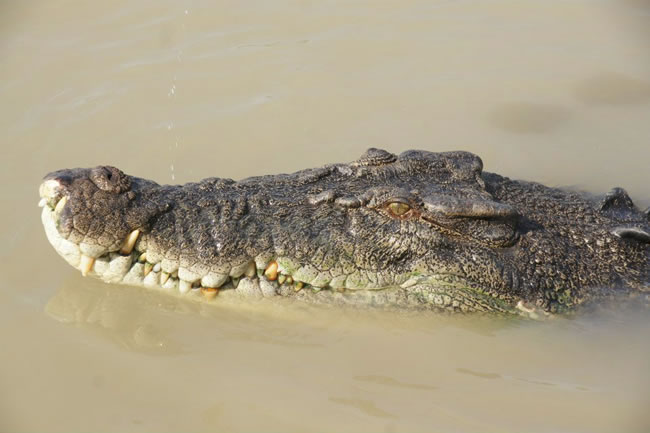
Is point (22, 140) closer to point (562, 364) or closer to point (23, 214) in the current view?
point (23, 214)

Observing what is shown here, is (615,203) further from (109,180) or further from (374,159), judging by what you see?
(109,180)

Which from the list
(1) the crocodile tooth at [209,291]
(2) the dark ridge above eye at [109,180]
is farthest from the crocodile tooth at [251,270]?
(2) the dark ridge above eye at [109,180]

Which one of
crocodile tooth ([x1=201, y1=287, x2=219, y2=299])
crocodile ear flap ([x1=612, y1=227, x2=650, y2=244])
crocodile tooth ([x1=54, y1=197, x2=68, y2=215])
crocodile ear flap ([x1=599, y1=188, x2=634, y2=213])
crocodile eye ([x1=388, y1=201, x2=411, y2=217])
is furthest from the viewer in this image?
crocodile ear flap ([x1=599, y1=188, x2=634, y2=213])

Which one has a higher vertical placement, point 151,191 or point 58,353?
point 151,191

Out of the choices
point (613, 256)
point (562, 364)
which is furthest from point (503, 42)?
point (562, 364)

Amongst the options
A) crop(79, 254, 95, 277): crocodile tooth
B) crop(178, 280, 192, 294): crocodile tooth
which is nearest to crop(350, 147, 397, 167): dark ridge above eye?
crop(178, 280, 192, 294): crocodile tooth

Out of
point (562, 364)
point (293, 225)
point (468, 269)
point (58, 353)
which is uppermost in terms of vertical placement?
point (293, 225)

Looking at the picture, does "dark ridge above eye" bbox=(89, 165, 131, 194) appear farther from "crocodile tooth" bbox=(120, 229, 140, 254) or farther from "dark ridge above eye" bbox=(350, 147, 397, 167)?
"dark ridge above eye" bbox=(350, 147, 397, 167)
